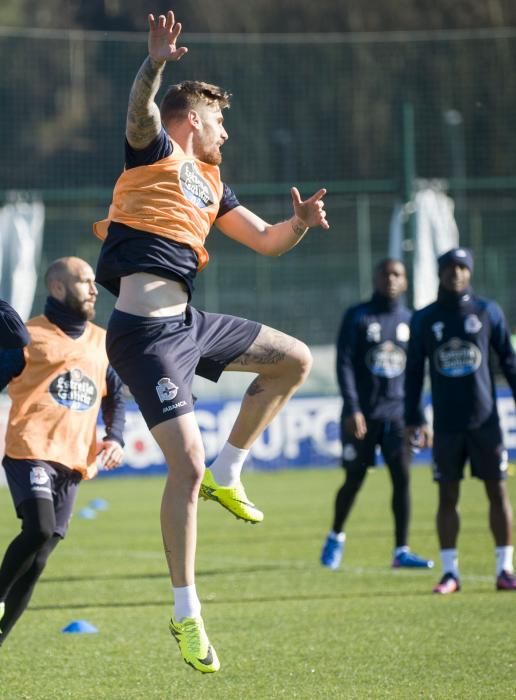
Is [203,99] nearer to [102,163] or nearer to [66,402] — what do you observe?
[66,402]

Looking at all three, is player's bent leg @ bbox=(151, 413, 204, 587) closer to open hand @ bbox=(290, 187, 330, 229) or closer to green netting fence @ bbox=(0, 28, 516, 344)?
open hand @ bbox=(290, 187, 330, 229)

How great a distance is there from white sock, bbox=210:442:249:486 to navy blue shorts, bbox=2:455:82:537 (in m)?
1.28

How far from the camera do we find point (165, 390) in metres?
5.86

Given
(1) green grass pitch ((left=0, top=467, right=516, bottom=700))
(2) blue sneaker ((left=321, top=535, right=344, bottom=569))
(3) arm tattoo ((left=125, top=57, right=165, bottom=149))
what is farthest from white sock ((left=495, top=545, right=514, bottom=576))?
(3) arm tattoo ((left=125, top=57, right=165, bottom=149))

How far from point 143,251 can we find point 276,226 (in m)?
0.79

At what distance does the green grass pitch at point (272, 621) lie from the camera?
6.69 m

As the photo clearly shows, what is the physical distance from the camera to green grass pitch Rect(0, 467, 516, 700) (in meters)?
6.69

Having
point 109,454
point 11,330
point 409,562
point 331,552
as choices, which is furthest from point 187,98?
point 331,552

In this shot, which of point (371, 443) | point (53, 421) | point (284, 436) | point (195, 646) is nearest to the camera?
point (195, 646)

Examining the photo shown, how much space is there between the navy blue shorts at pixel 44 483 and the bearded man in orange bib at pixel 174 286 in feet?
4.41

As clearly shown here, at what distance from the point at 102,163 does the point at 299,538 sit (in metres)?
14.0

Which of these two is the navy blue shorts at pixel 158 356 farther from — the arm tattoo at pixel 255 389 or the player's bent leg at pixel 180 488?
the arm tattoo at pixel 255 389

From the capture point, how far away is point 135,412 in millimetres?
19359

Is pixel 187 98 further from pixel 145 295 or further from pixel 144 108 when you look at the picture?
pixel 145 295
